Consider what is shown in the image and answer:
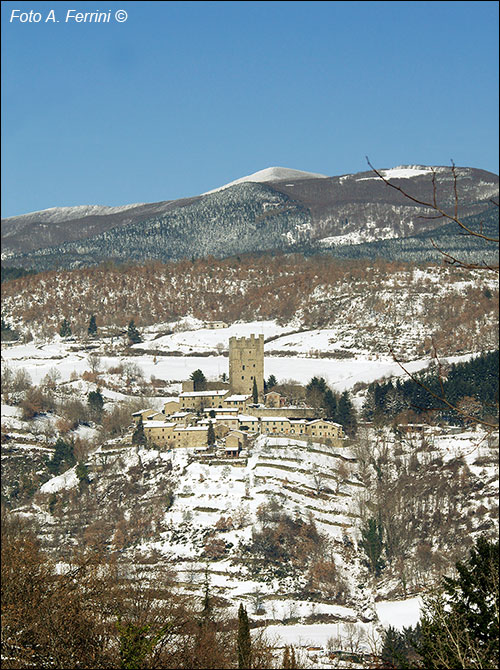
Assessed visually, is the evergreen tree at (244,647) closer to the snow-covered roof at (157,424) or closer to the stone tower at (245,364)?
the snow-covered roof at (157,424)

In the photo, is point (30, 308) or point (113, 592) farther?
point (30, 308)

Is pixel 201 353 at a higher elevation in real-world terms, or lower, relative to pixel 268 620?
higher

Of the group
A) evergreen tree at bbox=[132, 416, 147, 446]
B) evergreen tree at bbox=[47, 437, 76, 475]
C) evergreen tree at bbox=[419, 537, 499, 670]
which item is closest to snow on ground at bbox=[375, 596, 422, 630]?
evergreen tree at bbox=[419, 537, 499, 670]

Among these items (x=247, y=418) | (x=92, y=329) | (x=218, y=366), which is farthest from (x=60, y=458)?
(x=92, y=329)

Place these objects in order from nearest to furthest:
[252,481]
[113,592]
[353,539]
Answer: [113,592], [353,539], [252,481]

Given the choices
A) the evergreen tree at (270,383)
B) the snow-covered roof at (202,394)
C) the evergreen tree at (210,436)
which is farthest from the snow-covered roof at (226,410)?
the evergreen tree at (270,383)

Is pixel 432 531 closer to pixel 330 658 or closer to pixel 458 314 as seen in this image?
pixel 330 658

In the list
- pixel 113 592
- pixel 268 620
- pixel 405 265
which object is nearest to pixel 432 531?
pixel 268 620

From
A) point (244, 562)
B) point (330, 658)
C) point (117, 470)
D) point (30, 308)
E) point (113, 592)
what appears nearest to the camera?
point (113, 592)
